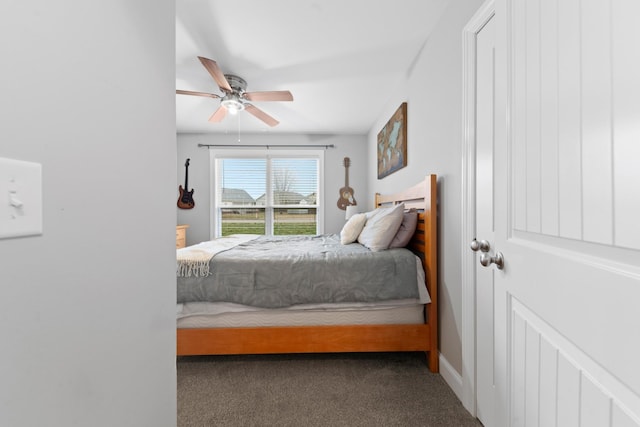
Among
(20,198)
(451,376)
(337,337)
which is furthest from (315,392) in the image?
(20,198)

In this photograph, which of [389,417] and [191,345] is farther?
[191,345]

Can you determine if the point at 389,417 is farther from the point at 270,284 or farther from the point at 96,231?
the point at 96,231

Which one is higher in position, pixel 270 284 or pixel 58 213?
pixel 58 213

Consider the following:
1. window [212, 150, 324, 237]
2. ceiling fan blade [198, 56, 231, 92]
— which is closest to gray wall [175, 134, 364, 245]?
window [212, 150, 324, 237]

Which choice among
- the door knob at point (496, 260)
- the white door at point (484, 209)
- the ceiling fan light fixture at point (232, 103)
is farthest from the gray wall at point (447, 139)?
the ceiling fan light fixture at point (232, 103)

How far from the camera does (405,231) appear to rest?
2098 mm

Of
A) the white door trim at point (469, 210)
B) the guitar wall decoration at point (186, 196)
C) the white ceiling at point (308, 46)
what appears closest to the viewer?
the white door trim at point (469, 210)

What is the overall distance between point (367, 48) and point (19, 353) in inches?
97.3

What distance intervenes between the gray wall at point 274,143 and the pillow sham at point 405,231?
2.31 m

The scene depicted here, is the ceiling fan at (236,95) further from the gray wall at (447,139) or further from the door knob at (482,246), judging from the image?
the door knob at (482,246)

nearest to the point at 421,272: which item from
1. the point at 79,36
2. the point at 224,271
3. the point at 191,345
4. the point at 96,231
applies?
the point at 224,271

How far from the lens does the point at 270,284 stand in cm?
179

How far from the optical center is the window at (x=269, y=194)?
15.0 feet

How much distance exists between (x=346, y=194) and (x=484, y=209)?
3207mm
